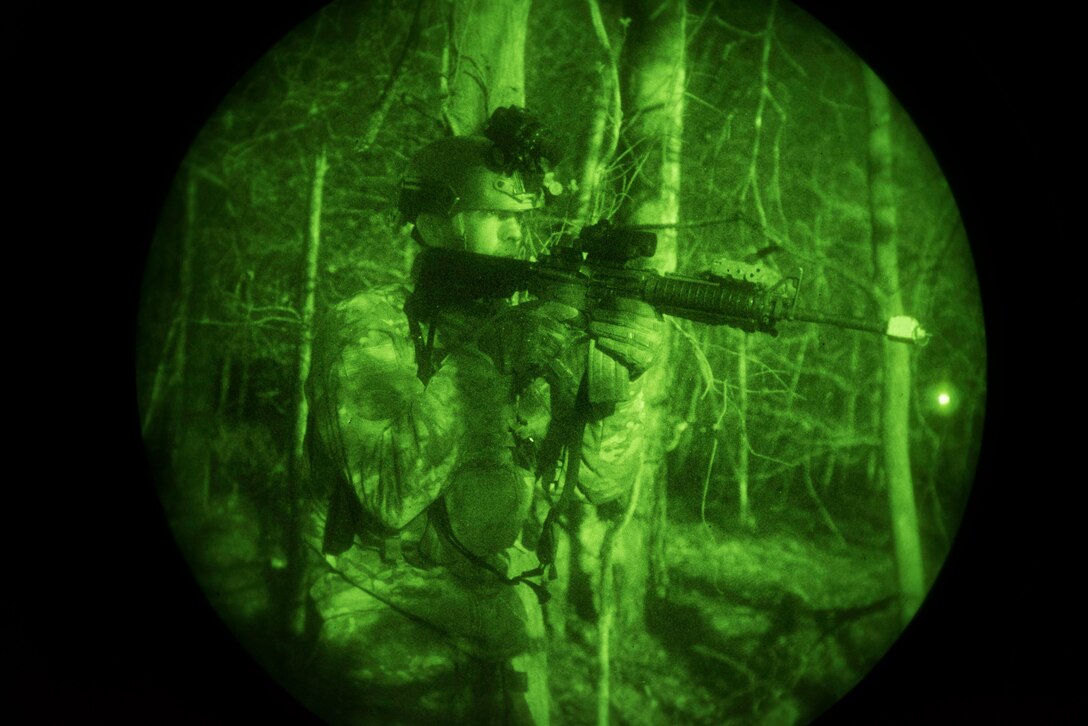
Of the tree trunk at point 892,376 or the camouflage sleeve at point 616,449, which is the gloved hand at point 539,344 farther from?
the tree trunk at point 892,376

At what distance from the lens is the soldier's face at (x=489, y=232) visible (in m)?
1.79

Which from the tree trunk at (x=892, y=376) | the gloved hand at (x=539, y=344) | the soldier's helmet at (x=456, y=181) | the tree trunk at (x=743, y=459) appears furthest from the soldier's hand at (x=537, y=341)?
the tree trunk at (x=892, y=376)

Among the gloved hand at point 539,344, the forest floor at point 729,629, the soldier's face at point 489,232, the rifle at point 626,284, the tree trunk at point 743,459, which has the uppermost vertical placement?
the soldier's face at point 489,232

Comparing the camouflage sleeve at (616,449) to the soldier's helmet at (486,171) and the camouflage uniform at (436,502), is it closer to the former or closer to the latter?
the camouflage uniform at (436,502)

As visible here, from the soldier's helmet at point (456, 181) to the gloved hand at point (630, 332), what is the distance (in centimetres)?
28

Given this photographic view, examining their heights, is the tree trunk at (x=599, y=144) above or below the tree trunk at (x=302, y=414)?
A: above

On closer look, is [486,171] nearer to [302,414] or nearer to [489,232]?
[489,232]

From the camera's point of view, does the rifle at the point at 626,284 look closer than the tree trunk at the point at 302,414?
Yes

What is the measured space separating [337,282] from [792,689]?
4.26 feet

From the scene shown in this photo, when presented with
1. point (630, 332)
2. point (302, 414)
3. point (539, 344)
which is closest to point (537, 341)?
point (539, 344)

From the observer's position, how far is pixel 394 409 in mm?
1770

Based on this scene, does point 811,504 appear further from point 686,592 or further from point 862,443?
point 686,592

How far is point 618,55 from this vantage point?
69.4 inches

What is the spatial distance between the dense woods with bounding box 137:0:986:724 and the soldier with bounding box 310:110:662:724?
0.06 meters
